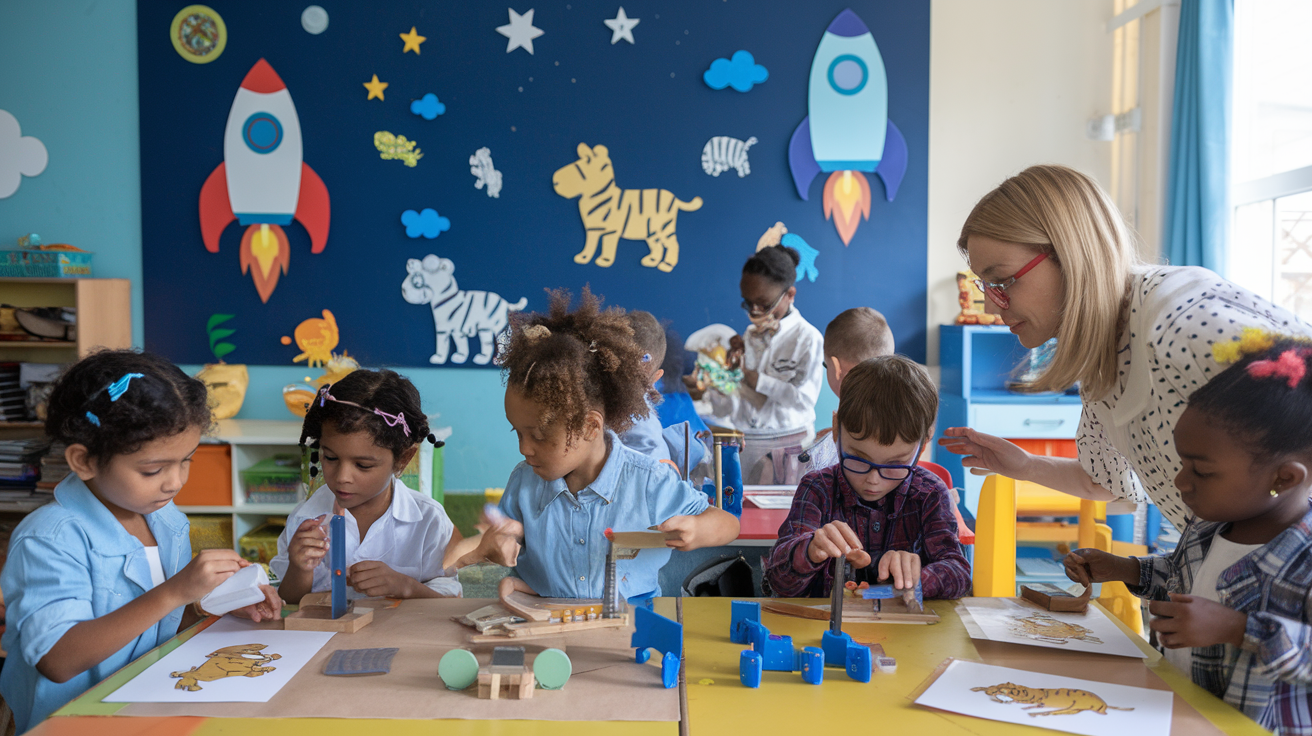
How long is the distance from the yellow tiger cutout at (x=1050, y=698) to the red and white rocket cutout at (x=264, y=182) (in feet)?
13.7

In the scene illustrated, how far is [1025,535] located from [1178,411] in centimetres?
281

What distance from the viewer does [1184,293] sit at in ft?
4.52

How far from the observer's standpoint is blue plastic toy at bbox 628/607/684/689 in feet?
3.86

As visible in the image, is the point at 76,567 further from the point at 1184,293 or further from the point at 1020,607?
the point at 1184,293

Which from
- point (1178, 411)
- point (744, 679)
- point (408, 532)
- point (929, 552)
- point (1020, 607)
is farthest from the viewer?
point (408, 532)

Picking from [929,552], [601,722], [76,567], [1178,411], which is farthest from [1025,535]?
[76,567]

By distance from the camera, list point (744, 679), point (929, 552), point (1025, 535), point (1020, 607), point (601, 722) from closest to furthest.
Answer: point (601, 722) → point (744, 679) → point (1020, 607) → point (929, 552) → point (1025, 535)

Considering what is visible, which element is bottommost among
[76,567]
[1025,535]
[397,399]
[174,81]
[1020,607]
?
[1025,535]

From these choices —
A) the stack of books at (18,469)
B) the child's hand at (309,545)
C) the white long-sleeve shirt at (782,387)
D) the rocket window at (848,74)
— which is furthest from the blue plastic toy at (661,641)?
the stack of books at (18,469)

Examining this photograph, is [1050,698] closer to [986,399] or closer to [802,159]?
[986,399]

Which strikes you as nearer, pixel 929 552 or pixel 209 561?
pixel 209 561

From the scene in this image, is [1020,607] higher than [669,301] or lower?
lower

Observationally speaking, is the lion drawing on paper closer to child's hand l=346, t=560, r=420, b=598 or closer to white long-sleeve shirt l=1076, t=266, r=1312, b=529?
child's hand l=346, t=560, r=420, b=598

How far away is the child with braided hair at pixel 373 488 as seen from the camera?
70.8 inches
